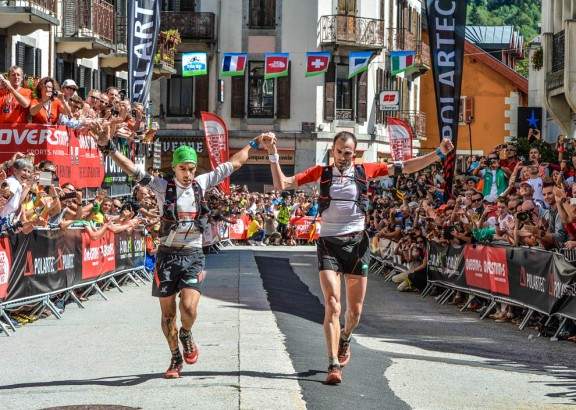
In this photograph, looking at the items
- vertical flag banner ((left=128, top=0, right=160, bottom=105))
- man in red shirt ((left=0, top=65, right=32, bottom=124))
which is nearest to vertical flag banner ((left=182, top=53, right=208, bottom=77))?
vertical flag banner ((left=128, top=0, right=160, bottom=105))

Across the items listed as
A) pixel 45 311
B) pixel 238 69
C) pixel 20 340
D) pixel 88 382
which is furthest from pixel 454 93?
pixel 238 69

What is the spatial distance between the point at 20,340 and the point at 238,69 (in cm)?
3455

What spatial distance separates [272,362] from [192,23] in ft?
141

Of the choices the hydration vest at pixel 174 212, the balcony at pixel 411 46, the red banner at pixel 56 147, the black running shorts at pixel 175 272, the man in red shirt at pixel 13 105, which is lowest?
the black running shorts at pixel 175 272

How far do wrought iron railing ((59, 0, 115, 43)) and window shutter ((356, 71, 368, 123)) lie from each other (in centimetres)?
2018

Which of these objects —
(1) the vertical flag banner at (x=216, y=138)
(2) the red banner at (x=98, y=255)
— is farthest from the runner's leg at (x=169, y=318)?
(1) the vertical flag banner at (x=216, y=138)

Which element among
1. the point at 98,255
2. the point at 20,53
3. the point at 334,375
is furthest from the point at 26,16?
the point at 334,375

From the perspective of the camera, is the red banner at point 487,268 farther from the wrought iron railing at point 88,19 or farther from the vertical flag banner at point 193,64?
the vertical flag banner at point 193,64

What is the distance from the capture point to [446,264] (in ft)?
68.1

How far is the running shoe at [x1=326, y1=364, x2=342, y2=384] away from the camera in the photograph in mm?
9555

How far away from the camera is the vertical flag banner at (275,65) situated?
46375 millimetres

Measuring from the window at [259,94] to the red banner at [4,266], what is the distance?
125ft

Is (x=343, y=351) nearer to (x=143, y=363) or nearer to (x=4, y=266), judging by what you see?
(x=143, y=363)

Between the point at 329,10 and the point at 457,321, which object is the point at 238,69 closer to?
the point at 329,10
